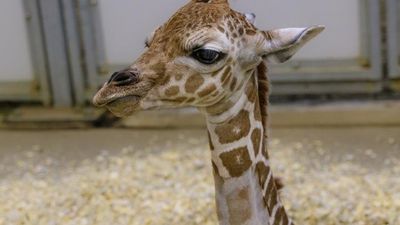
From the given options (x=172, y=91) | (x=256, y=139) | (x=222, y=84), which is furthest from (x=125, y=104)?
(x=256, y=139)

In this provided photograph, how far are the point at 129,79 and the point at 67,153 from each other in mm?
2186

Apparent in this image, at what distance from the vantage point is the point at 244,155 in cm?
194

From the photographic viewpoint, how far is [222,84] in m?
1.85

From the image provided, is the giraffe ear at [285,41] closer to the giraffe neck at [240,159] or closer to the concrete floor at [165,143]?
the giraffe neck at [240,159]

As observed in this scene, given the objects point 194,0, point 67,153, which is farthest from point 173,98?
point 67,153

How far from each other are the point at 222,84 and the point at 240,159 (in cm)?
20

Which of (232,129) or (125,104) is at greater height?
(125,104)

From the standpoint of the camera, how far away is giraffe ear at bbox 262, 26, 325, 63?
1839 millimetres

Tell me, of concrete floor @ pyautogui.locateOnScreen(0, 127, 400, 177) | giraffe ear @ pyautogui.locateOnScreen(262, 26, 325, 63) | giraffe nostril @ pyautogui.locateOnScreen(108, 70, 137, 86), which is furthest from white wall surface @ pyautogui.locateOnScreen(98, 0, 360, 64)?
giraffe nostril @ pyautogui.locateOnScreen(108, 70, 137, 86)

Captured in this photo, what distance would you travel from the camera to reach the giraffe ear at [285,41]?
6.03ft

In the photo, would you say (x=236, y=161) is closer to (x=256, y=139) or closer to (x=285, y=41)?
(x=256, y=139)

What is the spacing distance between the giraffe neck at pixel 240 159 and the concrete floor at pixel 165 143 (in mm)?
1555

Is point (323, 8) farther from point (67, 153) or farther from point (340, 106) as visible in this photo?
point (67, 153)

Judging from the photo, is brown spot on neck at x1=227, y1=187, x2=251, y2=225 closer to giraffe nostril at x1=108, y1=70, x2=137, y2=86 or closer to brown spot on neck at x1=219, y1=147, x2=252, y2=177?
brown spot on neck at x1=219, y1=147, x2=252, y2=177
